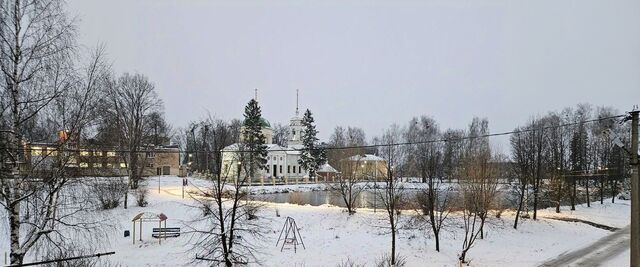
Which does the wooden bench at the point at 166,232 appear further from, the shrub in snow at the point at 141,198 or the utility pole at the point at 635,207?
the utility pole at the point at 635,207

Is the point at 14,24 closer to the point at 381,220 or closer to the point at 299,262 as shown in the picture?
the point at 299,262

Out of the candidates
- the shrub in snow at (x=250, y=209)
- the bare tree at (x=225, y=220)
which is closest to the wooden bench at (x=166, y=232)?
the bare tree at (x=225, y=220)

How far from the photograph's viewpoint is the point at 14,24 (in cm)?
1115

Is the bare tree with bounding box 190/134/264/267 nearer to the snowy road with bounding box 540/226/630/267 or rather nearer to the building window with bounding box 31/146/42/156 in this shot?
the building window with bounding box 31/146/42/156

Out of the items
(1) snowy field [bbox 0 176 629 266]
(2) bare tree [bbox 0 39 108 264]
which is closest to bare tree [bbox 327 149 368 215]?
(1) snowy field [bbox 0 176 629 266]

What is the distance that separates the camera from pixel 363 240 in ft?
81.6

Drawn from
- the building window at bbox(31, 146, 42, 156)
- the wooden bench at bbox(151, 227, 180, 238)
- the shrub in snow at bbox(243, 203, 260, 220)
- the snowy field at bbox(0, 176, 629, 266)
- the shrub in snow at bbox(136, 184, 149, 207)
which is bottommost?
the snowy field at bbox(0, 176, 629, 266)

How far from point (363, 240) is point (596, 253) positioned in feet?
37.9

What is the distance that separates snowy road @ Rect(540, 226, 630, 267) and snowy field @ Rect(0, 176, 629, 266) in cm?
54

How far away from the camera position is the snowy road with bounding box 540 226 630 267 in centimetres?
1912

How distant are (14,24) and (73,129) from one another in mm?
3076

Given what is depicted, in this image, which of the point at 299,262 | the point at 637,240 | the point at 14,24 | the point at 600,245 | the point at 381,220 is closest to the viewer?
the point at 637,240

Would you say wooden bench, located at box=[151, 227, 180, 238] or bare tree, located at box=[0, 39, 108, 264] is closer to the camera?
bare tree, located at box=[0, 39, 108, 264]

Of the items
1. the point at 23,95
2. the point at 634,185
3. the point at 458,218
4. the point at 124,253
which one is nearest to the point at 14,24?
the point at 23,95
